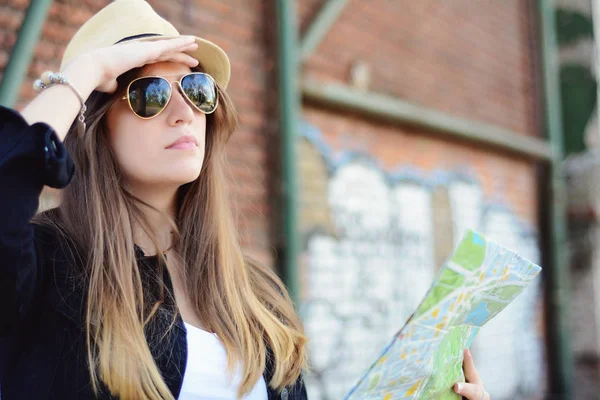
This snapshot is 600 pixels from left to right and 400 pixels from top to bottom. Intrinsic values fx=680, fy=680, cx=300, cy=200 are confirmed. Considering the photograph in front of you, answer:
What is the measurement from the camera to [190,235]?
177 cm

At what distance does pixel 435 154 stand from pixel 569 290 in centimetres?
267

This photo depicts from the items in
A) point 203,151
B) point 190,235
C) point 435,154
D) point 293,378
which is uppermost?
point 435,154

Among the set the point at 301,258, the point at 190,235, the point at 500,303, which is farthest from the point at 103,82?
the point at 301,258

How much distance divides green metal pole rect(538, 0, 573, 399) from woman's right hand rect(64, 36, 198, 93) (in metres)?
6.08

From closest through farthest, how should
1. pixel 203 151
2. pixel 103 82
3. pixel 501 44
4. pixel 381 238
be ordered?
pixel 103 82, pixel 203 151, pixel 381 238, pixel 501 44

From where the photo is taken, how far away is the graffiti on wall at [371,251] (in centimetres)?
441

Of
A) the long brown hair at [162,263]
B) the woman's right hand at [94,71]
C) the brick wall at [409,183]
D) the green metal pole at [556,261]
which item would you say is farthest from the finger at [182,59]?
the green metal pole at [556,261]

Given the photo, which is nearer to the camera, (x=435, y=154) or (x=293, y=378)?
(x=293, y=378)

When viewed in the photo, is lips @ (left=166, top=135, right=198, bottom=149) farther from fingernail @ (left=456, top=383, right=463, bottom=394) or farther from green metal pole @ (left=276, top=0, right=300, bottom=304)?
green metal pole @ (left=276, top=0, right=300, bottom=304)

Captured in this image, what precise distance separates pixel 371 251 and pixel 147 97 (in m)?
3.53

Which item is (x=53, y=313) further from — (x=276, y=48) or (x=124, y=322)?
(x=276, y=48)

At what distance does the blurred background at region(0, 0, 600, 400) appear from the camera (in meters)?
3.86

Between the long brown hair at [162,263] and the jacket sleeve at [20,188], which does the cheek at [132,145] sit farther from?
the jacket sleeve at [20,188]

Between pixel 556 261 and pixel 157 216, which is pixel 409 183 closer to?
pixel 556 261
